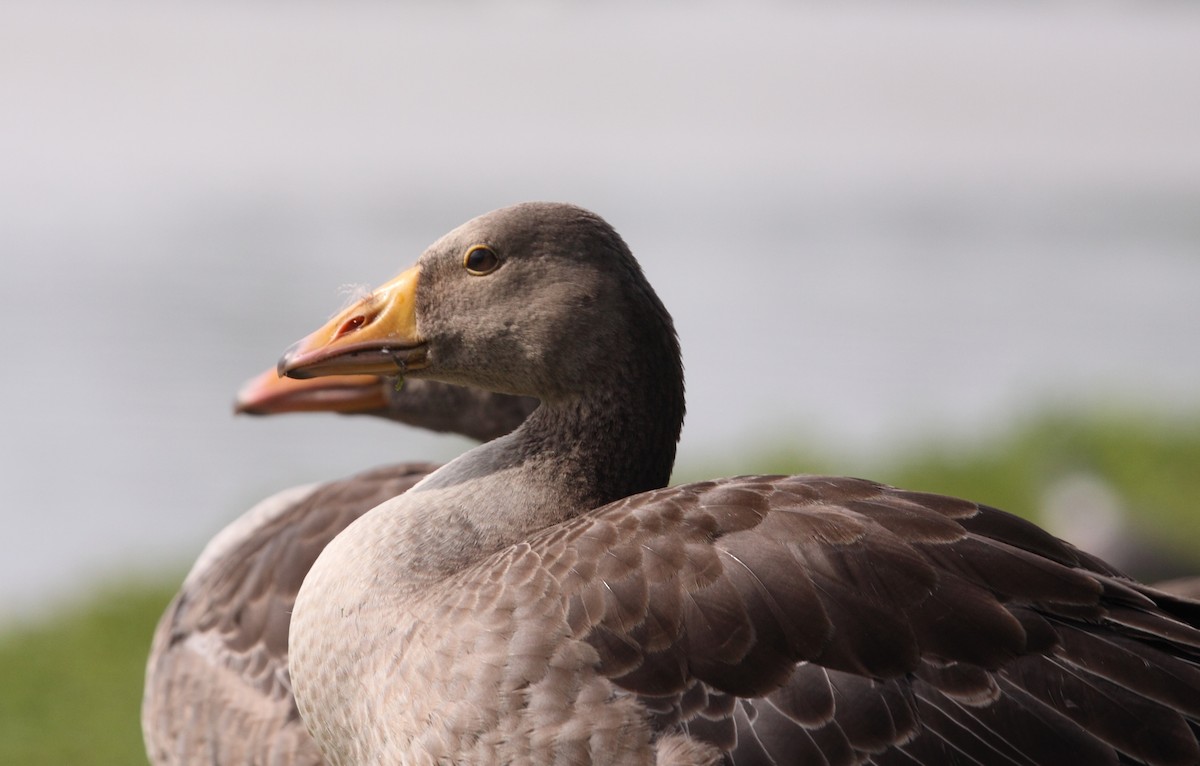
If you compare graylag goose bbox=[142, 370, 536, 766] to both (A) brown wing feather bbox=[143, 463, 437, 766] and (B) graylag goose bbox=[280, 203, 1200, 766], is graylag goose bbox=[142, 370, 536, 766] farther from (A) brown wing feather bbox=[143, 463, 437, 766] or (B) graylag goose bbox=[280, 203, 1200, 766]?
(B) graylag goose bbox=[280, 203, 1200, 766]

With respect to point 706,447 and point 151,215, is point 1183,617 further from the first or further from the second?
point 151,215

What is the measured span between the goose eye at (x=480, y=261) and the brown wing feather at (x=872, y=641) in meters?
0.61

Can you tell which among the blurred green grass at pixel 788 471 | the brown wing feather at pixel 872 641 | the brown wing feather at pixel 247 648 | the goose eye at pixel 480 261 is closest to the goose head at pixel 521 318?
the goose eye at pixel 480 261

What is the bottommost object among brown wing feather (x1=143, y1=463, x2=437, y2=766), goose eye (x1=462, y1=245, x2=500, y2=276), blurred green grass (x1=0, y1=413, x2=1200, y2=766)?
blurred green grass (x1=0, y1=413, x2=1200, y2=766)

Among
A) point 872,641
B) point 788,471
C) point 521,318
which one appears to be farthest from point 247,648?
point 788,471

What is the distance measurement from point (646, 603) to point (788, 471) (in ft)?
20.2

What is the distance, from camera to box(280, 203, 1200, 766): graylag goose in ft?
7.25

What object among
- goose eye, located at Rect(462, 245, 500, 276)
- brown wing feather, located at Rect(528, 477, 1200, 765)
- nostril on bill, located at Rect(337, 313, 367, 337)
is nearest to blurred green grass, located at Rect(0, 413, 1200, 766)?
nostril on bill, located at Rect(337, 313, 367, 337)

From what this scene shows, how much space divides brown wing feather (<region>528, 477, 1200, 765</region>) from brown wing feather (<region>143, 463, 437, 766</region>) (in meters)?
1.25

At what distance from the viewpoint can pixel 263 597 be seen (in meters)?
3.54

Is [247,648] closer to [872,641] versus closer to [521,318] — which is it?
[521,318]

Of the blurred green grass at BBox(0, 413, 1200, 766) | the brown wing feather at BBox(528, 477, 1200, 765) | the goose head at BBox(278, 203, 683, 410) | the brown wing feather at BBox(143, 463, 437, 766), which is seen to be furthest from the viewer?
the blurred green grass at BBox(0, 413, 1200, 766)

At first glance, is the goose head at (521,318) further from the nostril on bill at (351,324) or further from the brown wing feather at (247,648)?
the brown wing feather at (247,648)

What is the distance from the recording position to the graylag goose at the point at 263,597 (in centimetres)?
340
